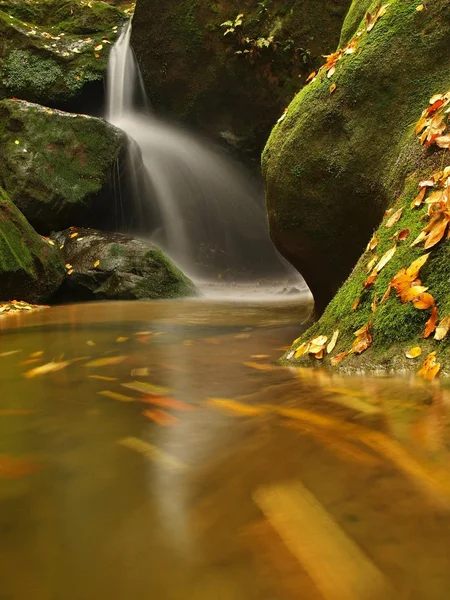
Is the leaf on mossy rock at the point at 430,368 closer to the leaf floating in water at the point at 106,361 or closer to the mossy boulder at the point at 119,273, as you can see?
the leaf floating in water at the point at 106,361

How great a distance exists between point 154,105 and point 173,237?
3788 millimetres

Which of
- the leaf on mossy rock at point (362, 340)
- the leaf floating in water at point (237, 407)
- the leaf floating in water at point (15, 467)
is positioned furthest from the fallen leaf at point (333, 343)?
the leaf floating in water at point (15, 467)

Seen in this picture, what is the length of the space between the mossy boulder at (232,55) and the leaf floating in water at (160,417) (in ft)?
38.3

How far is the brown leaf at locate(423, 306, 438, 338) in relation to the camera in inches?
78.6

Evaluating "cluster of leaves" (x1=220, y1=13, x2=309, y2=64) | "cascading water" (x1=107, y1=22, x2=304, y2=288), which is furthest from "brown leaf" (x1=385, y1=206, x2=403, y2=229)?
"cluster of leaves" (x1=220, y1=13, x2=309, y2=64)

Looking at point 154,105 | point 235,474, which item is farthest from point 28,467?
point 154,105

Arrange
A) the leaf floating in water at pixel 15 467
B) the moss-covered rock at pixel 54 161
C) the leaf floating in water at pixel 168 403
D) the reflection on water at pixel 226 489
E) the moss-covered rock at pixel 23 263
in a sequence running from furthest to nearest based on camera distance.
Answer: the moss-covered rock at pixel 54 161 < the moss-covered rock at pixel 23 263 < the leaf floating in water at pixel 168 403 < the leaf floating in water at pixel 15 467 < the reflection on water at pixel 226 489

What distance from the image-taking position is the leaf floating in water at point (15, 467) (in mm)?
1187

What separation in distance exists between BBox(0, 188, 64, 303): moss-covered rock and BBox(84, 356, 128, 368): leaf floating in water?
5423 millimetres

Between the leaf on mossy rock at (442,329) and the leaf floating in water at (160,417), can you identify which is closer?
the leaf floating in water at (160,417)

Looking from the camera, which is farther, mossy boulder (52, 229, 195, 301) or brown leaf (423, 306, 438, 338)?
mossy boulder (52, 229, 195, 301)

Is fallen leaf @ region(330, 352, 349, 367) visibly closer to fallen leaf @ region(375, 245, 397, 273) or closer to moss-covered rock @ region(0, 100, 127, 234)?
fallen leaf @ region(375, 245, 397, 273)

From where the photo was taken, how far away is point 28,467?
1.23 meters

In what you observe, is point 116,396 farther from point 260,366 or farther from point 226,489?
point 226,489
